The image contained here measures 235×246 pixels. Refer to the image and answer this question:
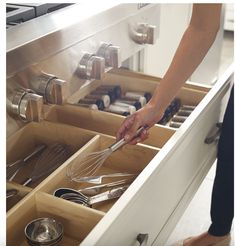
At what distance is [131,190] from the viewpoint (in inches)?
24.7

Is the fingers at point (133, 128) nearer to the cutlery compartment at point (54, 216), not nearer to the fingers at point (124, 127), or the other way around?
the fingers at point (124, 127)

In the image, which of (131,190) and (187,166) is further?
(187,166)

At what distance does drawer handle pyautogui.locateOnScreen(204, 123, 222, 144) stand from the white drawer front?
13mm

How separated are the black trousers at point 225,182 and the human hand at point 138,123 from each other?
7.8 inches

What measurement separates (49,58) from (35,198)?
9.2 inches

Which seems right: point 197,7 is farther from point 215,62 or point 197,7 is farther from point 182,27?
point 215,62

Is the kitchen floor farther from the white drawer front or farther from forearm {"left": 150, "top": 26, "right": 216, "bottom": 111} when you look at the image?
forearm {"left": 150, "top": 26, "right": 216, "bottom": 111}

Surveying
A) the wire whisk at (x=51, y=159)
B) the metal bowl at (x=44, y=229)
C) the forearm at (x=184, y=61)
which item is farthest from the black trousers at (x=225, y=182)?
the metal bowl at (x=44, y=229)

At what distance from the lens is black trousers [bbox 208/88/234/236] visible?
0.98 metres

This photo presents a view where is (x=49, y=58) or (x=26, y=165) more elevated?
(x=49, y=58)

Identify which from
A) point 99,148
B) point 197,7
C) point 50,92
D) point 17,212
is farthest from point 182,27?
point 17,212

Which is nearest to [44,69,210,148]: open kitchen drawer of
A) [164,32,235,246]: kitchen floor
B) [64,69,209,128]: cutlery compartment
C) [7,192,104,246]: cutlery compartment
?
[64,69,209,128]: cutlery compartment

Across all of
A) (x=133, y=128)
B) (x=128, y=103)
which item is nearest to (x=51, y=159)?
(x=133, y=128)

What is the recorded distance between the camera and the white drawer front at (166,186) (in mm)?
598
